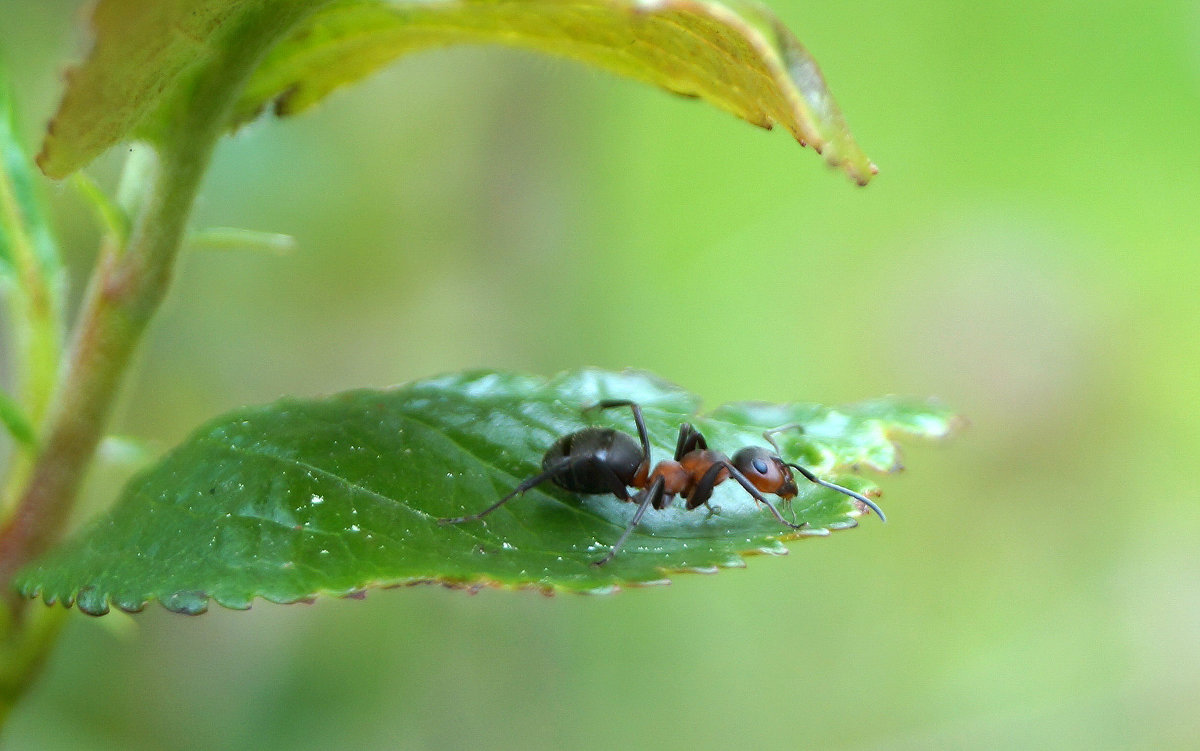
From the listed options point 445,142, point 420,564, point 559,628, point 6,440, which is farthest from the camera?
point 445,142

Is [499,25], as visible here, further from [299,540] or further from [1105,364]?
[1105,364]

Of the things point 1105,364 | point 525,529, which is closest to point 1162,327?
point 1105,364

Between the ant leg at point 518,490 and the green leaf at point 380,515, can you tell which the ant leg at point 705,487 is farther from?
the ant leg at point 518,490

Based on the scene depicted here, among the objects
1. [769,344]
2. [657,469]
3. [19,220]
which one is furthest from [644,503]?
[769,344]

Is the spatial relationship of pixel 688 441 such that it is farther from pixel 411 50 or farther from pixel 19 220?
pixel 19 220

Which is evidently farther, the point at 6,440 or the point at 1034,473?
the point at 1034,473

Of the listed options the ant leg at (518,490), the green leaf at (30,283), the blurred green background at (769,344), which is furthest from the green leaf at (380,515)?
the blurred green background at (769,344)

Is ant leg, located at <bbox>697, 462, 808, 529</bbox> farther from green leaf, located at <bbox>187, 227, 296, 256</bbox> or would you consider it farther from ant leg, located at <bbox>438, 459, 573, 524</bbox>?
green leaf, located at <bbox>187, 227, 296, 256</bbox>
